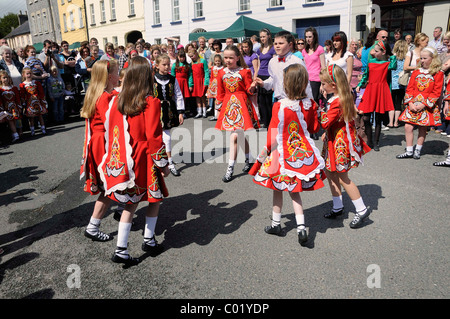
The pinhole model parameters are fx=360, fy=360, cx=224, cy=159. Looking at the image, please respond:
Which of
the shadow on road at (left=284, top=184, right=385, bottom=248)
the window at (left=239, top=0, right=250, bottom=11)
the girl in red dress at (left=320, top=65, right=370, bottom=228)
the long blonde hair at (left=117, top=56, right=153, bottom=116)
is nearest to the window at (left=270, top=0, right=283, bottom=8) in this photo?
the window at (left=239, top=0, right=250, bottom=11)

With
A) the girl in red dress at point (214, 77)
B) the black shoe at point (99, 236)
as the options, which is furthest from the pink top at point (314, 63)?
the black shoe at point (99, 236)

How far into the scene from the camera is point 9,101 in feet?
30.0

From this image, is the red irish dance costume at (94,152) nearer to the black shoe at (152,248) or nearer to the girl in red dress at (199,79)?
the black shoe at (152,248)

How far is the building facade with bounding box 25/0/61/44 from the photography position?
141 ft

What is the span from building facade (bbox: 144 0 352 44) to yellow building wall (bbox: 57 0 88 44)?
10.7m

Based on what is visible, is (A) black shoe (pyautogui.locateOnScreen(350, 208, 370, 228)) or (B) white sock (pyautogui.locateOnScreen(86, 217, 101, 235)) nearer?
(B) white sock (pyautogui.locateOnScreen(86, 217, 101, 235))

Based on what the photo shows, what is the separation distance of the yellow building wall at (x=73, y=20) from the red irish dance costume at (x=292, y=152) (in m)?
38.7

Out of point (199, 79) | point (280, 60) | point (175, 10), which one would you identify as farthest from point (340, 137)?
point (175, 10)

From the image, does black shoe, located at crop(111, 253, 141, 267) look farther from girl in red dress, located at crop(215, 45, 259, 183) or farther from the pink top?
the pink top

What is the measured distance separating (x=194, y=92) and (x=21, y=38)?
58.0 metres

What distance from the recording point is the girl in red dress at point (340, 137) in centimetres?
386

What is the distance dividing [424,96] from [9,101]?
9.46 metres
